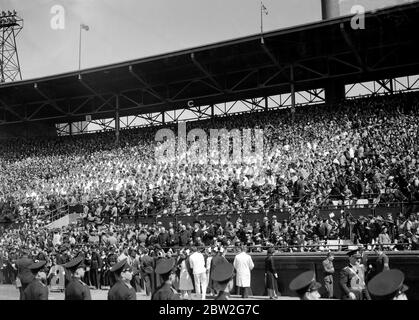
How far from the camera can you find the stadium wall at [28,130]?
137 ft

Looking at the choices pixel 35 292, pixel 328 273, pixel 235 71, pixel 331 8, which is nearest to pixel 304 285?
pixel 35 292

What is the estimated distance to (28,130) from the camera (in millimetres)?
42094

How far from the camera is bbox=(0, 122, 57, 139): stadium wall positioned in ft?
137

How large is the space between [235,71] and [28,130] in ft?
60.5

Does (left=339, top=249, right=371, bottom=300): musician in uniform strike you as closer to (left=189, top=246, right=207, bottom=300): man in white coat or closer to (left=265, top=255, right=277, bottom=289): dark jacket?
(left=265, top=255, right=277, bottom=289): dark jacket

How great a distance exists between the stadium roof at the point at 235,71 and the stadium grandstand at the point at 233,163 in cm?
10

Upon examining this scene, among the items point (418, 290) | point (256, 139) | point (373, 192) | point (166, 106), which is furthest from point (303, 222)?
point (166, 106)

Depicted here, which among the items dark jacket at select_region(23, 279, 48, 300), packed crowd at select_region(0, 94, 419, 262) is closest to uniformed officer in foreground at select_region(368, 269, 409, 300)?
dark jacket at select_region(23, 279, 48, 300)

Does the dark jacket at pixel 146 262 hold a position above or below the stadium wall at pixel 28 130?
below

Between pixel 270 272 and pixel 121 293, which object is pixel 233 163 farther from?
pixel 121 293

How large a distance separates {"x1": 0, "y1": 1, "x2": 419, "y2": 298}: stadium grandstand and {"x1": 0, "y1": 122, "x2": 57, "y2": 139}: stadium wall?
0.27 ft

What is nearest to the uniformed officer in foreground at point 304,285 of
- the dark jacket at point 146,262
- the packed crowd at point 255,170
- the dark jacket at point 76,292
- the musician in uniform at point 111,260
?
the dark jacket at point 76,292

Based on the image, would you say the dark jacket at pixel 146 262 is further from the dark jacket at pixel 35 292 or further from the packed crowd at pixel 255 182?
the dark jacket at pixel 35 292
